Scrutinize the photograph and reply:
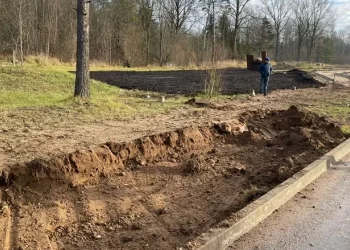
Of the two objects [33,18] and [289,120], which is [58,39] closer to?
[33,18]

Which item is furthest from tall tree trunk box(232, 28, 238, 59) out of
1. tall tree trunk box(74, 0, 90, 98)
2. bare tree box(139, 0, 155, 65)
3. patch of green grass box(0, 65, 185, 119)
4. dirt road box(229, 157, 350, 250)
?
dirt road box(229, 157, 350, 250)

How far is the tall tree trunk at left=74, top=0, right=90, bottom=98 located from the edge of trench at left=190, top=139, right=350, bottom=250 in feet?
23.7

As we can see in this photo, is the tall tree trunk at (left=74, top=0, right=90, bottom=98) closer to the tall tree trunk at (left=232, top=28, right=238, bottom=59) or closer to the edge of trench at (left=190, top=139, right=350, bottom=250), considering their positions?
the edge of trench at (left=190, top=139, right=350, bottom=250)

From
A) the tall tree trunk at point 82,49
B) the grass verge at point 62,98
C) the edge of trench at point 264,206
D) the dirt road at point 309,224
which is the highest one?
the tall tree trunk at point 82,49

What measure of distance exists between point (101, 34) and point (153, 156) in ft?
124

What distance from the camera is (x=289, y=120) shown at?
35.8ft

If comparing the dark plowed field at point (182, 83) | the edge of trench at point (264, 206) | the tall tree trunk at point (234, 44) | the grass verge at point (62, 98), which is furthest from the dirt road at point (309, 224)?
the tall tree trunk at point (234, 44)

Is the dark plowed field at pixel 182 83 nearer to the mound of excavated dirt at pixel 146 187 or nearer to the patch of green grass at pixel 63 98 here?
the patch of green grass at pixel 63 98

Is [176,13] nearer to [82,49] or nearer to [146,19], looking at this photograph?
[146,19]

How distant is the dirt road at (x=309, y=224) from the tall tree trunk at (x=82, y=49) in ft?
25.2

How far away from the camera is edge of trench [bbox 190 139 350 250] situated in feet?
13.4

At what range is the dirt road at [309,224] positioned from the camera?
4.28m

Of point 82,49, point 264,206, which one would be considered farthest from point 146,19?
point 264,206

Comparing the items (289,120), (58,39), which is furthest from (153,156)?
(58,39)
